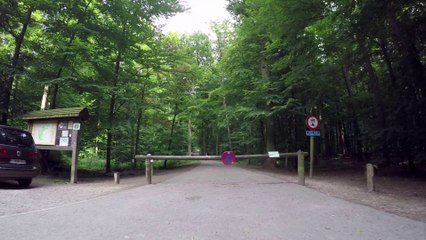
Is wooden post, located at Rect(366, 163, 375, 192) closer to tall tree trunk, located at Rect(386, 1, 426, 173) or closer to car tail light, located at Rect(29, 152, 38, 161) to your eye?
tall tree trunk, located at Rect(386, 1, 426, 173)

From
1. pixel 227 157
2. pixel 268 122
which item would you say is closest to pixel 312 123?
pixel 227 157

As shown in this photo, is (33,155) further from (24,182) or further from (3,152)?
(3,152)

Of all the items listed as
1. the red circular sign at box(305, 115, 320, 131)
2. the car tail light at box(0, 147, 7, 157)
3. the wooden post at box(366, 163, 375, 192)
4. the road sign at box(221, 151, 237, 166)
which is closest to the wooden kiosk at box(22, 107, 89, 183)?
the car tail light at box(0, 147, 7, 157)

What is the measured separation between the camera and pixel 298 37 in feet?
38.4

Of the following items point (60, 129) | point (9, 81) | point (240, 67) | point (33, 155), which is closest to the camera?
point (33, 155)

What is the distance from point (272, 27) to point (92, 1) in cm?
961

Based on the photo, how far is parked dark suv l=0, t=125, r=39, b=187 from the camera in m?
9.12

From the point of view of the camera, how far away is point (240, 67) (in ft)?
70.4

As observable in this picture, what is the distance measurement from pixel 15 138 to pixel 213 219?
299 inches

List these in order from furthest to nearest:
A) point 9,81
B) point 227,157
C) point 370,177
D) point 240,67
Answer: point 240,67, point 9,81, point 227,157, point 370,177

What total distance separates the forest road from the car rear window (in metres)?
4.09

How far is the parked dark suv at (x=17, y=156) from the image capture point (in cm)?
912

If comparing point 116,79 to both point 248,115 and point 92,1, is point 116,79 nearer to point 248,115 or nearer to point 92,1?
point 92,1

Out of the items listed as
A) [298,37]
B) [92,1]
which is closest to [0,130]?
[92,1]
